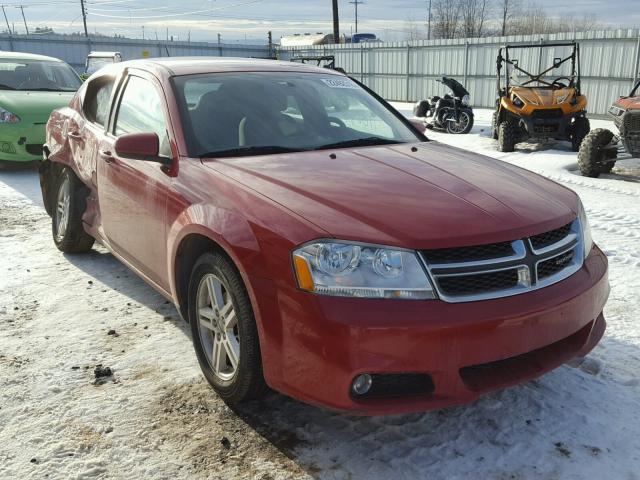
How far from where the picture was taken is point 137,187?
11.4 feet

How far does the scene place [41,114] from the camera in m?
8.37

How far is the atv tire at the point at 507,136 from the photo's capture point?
11195 millimetres

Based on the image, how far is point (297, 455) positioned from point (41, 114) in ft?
24.4

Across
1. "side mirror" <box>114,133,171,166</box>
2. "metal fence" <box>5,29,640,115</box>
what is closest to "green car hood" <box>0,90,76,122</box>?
"side mirror" <box>114,133,171,166</box>

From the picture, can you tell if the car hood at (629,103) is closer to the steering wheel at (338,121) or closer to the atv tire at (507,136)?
the atv tire at (507,136)

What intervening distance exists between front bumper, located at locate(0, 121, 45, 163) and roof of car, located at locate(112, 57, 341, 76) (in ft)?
15.6

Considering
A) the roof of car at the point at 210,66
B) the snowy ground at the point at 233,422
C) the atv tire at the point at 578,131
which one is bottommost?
the atv tire at the point at 578,131

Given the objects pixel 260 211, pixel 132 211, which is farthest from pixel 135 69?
pixel 260 211

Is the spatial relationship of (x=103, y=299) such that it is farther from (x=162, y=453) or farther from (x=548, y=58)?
(x=548, y=58)

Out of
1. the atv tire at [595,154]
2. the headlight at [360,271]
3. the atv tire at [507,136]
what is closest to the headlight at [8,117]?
the headlight at [360,271]

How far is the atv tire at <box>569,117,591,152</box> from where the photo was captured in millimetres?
11016

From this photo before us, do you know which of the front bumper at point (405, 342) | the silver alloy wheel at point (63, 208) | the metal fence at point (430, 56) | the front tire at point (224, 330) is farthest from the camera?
the metal fence at point (430, 56)

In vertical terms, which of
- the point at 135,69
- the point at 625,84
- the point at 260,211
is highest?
the point at 135,69

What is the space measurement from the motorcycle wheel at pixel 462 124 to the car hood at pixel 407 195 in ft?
A: 36.0
